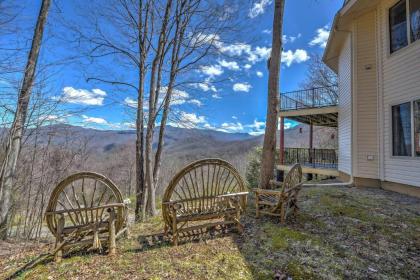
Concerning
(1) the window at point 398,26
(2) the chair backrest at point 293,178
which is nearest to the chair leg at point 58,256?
(2) the chair backrest at point 293,178

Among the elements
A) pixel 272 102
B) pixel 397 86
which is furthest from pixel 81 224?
pixel 397 86

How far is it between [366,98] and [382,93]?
0.54 metres

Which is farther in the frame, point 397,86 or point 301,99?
point 301,99

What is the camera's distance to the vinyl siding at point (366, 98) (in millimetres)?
7598

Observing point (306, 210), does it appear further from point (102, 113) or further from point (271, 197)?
point (102, 113)

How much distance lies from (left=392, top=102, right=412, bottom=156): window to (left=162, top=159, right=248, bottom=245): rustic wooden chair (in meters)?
5.29

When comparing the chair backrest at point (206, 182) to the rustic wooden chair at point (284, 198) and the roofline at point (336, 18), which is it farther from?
the roofline at point (336, 18)

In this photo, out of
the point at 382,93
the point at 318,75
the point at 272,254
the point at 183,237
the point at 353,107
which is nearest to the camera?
the point at 272,254

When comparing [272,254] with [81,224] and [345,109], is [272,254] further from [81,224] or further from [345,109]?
[345,109]

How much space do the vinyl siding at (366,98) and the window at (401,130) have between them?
63 cm

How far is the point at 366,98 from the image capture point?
25.6 feet

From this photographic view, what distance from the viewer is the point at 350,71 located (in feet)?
28.0

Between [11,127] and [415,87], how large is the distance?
9.46 metres

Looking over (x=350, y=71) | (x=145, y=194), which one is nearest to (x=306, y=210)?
(x=145, y=194)
